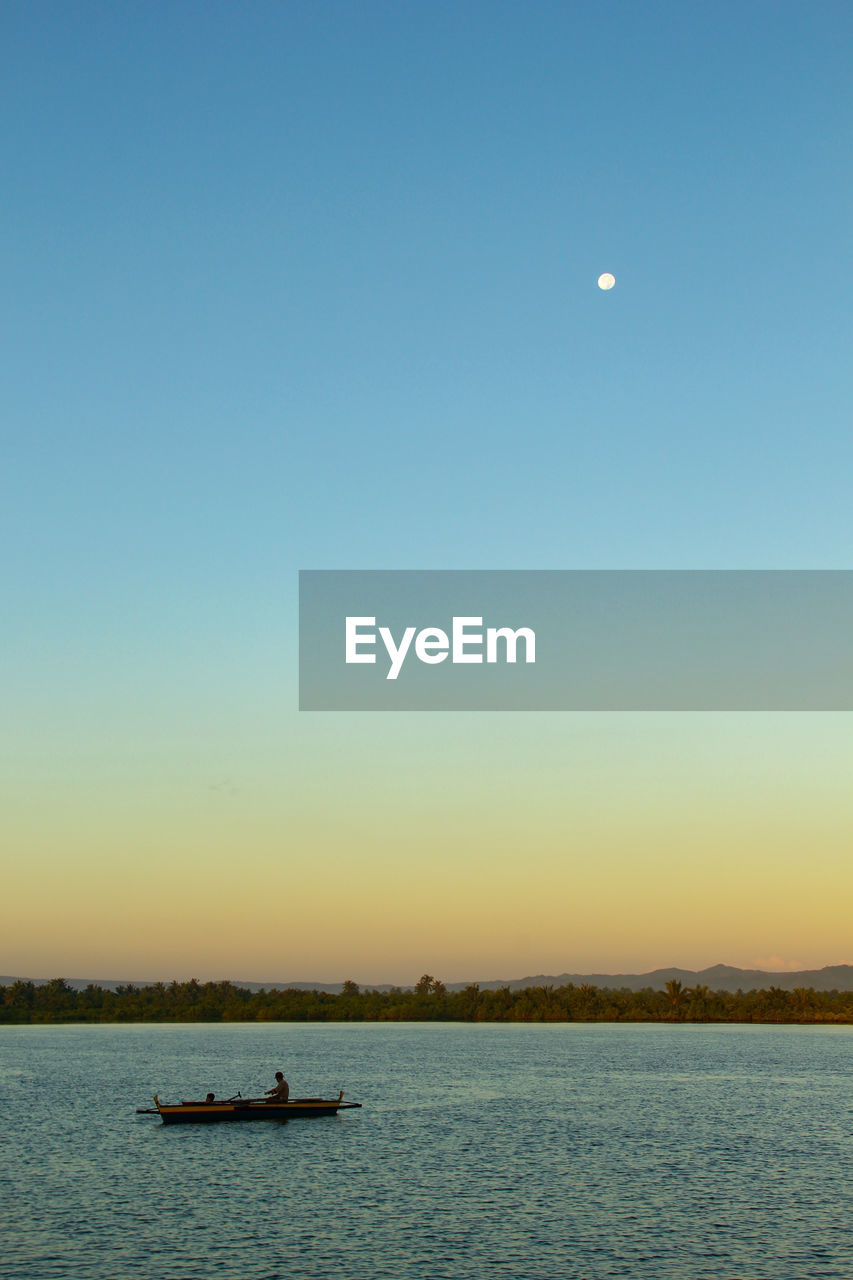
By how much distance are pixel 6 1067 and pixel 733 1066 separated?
325 ft

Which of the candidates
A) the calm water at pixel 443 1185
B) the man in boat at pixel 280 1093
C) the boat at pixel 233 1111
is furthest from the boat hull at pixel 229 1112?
the calm water at pixel 443 1185

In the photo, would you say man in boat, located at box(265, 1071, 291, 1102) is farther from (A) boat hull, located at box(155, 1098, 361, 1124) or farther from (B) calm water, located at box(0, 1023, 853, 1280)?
(B) calm water, located at box(0, 1023, 853, 1280)

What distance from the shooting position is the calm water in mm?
43531

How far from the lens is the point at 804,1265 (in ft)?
141

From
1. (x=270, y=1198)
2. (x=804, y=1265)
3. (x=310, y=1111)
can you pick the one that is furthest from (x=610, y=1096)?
(x=804, y=1265)

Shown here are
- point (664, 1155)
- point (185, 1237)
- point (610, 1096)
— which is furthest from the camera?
point (610, 1096)

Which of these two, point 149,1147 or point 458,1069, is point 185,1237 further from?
point 458,1069

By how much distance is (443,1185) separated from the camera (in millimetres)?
58406

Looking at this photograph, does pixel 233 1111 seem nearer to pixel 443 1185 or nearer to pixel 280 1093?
→ pixel 280 1093

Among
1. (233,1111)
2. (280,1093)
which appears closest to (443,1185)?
(233,1111)

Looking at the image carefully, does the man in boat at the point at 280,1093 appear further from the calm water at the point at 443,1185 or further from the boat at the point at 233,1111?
the calm water at the point at 443,1185

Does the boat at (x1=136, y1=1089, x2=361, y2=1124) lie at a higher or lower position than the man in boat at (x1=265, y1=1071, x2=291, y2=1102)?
lower

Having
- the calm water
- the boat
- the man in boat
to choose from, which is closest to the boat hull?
the boat

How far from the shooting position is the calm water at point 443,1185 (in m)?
43.5
